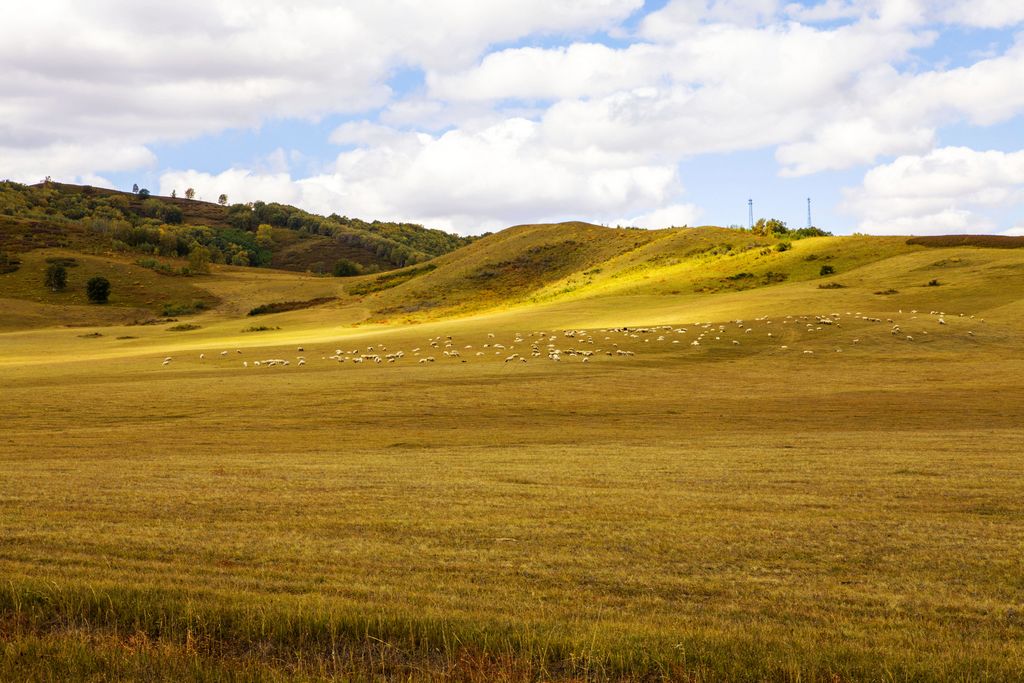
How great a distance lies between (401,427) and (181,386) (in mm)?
15691

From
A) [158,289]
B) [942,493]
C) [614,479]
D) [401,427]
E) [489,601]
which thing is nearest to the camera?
[489,601]

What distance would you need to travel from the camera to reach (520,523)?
42.4 feet

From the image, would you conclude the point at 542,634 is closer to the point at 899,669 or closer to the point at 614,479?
the point at 899,669

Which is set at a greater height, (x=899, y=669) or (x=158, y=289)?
(x=158, y=289)

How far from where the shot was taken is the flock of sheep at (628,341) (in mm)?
52344

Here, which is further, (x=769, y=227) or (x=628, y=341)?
(x=769, y=227)

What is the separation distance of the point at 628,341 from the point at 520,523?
4261 cm

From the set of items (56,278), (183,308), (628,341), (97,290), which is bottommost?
(628,341)

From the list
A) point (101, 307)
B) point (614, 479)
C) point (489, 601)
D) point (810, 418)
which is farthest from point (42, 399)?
point (101, 307)

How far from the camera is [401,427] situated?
95.9 feet

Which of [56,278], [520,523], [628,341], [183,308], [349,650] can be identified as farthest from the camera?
[56,278]

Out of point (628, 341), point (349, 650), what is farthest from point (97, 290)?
point (349, 650)

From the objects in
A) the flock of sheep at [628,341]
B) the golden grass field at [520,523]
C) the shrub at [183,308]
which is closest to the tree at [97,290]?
the shrub at [183,308]

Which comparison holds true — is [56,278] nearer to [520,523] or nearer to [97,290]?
[97,290]
